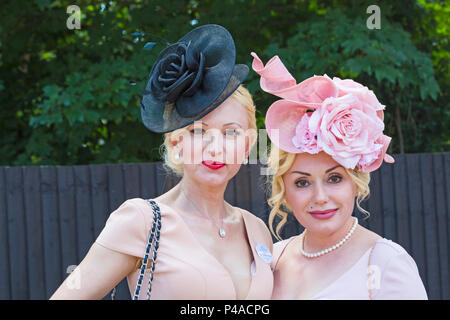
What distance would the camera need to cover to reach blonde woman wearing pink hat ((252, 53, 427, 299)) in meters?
2.11

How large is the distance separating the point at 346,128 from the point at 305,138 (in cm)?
17

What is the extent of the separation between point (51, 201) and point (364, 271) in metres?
3.34

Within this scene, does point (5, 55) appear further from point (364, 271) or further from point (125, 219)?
point (364, 271)

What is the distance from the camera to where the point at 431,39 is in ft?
20.4

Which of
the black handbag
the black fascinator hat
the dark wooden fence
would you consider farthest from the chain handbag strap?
the dark wooden fence

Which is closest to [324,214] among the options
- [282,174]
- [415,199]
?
[282,174]

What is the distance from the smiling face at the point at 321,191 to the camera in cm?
220

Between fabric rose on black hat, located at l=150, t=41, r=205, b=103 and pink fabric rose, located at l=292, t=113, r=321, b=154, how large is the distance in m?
0.47

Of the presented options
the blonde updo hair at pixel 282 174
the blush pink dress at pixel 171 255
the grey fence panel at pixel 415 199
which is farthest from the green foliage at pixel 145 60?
the blush pink dress at pixel 171 255

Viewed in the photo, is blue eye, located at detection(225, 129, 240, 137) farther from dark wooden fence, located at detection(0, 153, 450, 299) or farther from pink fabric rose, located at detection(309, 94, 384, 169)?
dark wooden fence, located at detection(0, 153, 450, 299)

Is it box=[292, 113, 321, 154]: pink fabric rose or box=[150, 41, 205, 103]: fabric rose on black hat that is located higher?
box=[150, 41, 205, 103]: fabric rose on black hat

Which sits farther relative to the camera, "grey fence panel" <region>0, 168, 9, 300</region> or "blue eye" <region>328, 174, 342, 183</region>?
"grey fence panel" <region>0, 168, 9, 300</region>

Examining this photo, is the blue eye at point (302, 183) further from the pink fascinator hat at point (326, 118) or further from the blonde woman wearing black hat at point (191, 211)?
the blonde woman wearing black hat at point (191, 211)
